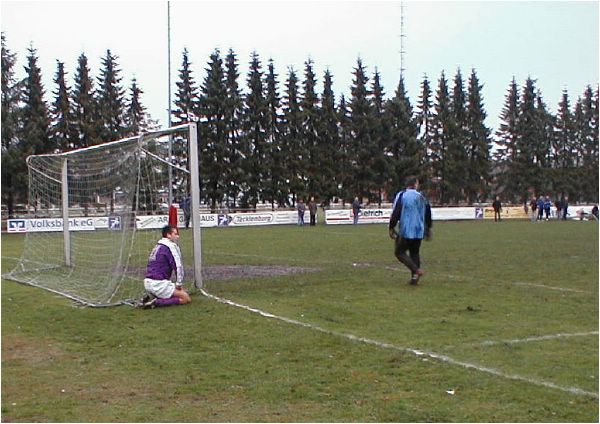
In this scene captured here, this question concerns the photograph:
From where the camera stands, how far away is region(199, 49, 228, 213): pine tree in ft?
204

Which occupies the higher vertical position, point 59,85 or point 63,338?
point 59,85

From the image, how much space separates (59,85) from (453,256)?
4737 cm

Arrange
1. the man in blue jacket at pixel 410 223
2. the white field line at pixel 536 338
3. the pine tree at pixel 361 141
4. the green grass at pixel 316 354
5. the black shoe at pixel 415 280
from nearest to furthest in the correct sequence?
the green grass at pixel 316 354 → the white field line at pixel 536 338 → the man in blue jacket at pixel 410 223 → the black shoe at pixel 415 280 → the pine tree at pixel 361 141

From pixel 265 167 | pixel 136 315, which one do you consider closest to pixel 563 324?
pixel 136 315

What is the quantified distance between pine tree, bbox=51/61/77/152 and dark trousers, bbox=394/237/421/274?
48421mm

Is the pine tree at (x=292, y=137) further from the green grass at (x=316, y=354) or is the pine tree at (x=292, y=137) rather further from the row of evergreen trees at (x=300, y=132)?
the green grass at (x=316, y=354)

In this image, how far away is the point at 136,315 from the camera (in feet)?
36.6

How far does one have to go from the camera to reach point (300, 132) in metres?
66.6

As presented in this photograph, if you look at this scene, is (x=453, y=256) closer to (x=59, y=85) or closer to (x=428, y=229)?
(x=428, y=229)

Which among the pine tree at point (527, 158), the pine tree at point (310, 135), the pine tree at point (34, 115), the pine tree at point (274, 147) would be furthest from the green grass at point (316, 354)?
the pine tree at point (527, 158)

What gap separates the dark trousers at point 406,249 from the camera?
13.5m

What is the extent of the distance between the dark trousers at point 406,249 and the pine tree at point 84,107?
161ft

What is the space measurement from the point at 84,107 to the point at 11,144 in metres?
9.99

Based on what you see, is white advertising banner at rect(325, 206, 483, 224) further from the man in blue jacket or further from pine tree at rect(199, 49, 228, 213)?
the man in blue jacket
